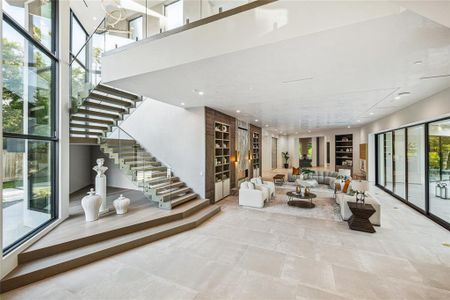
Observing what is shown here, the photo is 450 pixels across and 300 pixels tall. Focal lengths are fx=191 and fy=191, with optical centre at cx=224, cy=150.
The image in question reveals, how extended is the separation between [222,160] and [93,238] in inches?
181

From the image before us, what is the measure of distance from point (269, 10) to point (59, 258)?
16.1 feet

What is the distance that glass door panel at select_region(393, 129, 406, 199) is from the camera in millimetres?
6492

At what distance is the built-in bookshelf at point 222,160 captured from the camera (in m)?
6.95

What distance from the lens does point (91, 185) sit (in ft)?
25.6

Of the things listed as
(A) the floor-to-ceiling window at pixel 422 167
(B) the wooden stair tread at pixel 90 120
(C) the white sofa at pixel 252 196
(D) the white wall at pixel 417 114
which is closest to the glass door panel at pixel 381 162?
(D) the white wall at pixel 417 114

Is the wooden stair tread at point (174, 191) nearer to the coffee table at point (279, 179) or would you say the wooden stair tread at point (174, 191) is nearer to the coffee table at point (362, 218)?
the coffee table at point (362, 218)

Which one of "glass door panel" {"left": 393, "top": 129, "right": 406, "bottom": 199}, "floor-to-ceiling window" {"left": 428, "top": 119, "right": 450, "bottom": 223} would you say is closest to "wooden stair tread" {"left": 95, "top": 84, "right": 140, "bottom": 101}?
"floor-to-ceiling window" {"left": 428, "top": 119, "right": 450, "bottom": 223}

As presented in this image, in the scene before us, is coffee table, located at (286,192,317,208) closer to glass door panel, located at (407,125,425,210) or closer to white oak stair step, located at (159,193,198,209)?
glass door panel, located at (407,125,425,210)

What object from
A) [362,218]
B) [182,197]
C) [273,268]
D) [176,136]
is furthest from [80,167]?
[362,218]

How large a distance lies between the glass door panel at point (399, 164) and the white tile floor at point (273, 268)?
244cm

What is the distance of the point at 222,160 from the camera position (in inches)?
289

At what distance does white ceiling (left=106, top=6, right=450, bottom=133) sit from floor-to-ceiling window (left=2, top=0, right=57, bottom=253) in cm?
161

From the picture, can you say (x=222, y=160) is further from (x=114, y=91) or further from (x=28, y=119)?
(x=28, y=119)

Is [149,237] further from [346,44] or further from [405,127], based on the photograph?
[405,127]
